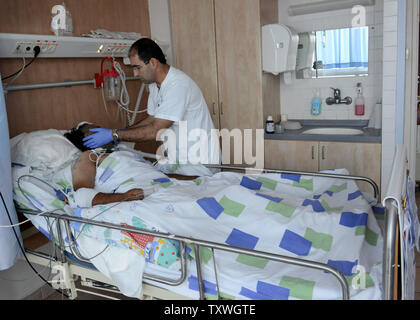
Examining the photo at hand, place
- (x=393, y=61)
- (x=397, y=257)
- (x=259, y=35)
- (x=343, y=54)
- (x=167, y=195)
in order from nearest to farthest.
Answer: (x=397, y=257), (x=167, y=195), (x=393, y=61), (x=259, y=35), (x=343, y=54)

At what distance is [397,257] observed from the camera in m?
1.27

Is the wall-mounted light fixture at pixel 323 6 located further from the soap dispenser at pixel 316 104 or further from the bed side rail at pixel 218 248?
the bed side rail at pixel 218 248

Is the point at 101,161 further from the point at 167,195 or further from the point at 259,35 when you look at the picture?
the point at 259,35

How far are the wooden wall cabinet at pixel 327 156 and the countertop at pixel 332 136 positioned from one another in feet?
0.11

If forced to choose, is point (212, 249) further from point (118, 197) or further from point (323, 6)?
point (323, 6)

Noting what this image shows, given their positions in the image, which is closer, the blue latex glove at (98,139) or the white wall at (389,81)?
the blue latex glove at (98,139)

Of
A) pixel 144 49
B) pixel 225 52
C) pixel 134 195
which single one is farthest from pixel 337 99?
pixel 134 195

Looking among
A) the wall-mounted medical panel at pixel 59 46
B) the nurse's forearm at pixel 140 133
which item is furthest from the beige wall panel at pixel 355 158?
the wall-mounted medical panel at pixel 59 46

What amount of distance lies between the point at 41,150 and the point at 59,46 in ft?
2.44

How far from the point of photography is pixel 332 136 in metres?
3.34

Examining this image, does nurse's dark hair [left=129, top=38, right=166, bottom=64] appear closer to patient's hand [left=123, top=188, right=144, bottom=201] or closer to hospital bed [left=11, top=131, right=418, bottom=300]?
patient's hand [left=123, top=188, right=144, bottom=201]

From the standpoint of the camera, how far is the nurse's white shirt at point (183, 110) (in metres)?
2.58

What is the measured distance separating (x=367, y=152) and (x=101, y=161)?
6.95ft
